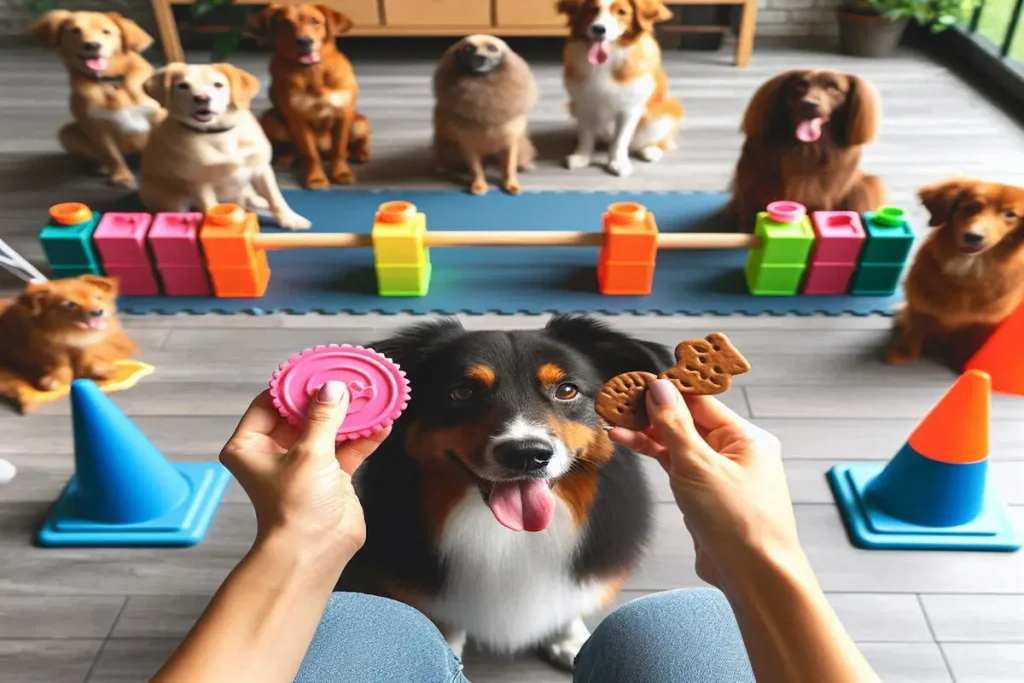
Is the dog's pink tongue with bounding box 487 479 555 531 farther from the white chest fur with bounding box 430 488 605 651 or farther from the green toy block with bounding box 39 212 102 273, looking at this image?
the green toy block with bounding box 39 212 102 273

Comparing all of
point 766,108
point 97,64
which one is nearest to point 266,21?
point 97,64

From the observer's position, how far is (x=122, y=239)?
245 cm

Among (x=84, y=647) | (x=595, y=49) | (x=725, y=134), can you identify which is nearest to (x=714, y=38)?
(x=725, y=134)

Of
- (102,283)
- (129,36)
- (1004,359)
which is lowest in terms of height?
(1004,359)

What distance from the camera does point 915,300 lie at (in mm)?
2201

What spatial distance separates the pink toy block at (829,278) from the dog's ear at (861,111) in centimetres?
43

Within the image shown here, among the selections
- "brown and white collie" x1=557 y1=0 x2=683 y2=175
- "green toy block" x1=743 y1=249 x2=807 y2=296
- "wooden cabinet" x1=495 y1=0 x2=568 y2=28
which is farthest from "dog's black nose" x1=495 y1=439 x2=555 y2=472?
"wooden cabinet" x1=495 y1=0 x2=568 y2=28

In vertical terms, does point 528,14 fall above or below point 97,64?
below

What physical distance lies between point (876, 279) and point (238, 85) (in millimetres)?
2327

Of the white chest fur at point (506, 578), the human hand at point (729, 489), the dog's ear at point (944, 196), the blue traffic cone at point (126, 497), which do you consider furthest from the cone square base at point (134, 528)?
the dog's ear at point (944, 196)

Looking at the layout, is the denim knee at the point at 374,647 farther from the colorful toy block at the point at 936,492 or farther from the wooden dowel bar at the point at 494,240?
the wooden dowel bar at the point at 494,240

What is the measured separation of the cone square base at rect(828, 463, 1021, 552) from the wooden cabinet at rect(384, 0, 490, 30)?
3.79 m

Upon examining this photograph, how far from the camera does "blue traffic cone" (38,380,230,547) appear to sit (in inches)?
64.9

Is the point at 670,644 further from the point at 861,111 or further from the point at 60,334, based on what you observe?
Result: the point at 861,111
